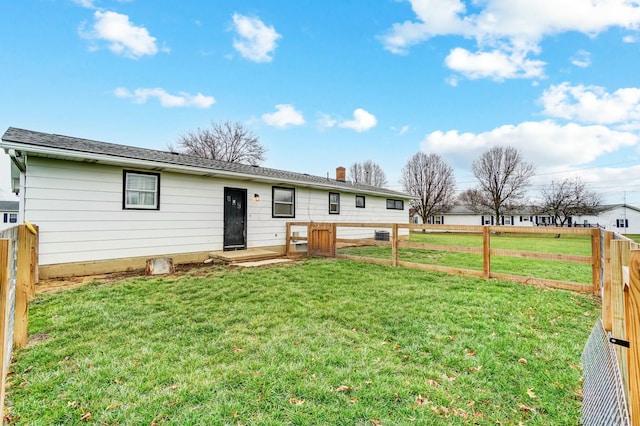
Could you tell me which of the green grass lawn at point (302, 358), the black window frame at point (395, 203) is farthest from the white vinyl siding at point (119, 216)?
the black window frame at point (395, 203)

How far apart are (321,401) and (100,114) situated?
1777 cm

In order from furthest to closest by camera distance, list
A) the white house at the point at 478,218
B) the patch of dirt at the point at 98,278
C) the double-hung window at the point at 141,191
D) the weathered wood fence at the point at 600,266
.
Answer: the white house at the point at 478,218 → the double-hung window at the point at 141,191 → the patch of dirt at the point at 98,278 → the weathered wood fence at the point at 600,266

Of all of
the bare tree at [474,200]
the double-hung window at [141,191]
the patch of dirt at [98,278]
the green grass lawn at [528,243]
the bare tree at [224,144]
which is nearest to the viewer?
the patch of dirt at [98,278]

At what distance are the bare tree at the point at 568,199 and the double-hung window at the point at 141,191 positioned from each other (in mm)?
40879

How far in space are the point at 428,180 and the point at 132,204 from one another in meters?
32.5

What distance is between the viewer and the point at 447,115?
17766 mm

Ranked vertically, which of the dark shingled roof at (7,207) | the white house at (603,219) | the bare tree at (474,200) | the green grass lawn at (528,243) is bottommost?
the green grass lawn at (528,243)

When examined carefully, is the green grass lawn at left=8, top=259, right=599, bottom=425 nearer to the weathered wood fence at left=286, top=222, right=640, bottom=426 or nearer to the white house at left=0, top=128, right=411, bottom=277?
the weathered wood fence at left=286, top=222, right=640, bottom=426

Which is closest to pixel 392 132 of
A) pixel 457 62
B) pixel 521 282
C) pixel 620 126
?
pixel 457 62

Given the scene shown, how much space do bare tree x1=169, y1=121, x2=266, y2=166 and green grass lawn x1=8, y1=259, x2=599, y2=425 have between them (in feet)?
85.8

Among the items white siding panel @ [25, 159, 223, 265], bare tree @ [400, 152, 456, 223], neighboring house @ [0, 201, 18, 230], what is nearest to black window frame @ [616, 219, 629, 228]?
bare tree @ [400, 152, 456, 223]

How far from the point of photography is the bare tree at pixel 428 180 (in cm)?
3438

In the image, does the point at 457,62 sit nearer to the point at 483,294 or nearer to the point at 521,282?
the point at 521,282

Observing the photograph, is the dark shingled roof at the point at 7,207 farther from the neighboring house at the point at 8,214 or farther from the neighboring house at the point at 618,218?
the neighboring house at the point at 618,218
